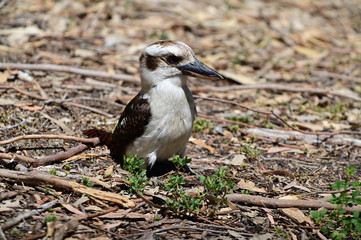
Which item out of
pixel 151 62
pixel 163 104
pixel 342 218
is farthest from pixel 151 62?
pixel 342 218

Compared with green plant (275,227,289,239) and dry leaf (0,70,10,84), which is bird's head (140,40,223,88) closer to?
green plant (275,227,289,239)

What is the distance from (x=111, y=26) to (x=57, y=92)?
2759mm

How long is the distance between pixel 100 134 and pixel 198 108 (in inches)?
75.4

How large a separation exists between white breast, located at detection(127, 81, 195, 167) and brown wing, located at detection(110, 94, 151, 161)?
0.05 metres

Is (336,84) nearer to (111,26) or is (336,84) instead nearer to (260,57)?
(260,57)

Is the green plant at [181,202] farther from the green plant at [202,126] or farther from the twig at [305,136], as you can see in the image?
the twig at [305,136]

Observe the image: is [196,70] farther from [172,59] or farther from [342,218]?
[342,218]

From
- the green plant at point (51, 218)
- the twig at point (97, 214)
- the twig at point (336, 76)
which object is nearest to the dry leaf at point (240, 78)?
the twig at point (336, 76)

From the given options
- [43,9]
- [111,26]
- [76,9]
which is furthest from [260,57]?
[43,9]

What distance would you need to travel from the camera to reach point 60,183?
3732 mm

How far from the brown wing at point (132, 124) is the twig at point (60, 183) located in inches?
29.2

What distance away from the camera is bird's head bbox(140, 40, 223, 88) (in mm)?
4199

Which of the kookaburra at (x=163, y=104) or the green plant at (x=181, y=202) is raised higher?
the kookaburra at (x=163, y=104)

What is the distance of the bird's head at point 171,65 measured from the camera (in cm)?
420
